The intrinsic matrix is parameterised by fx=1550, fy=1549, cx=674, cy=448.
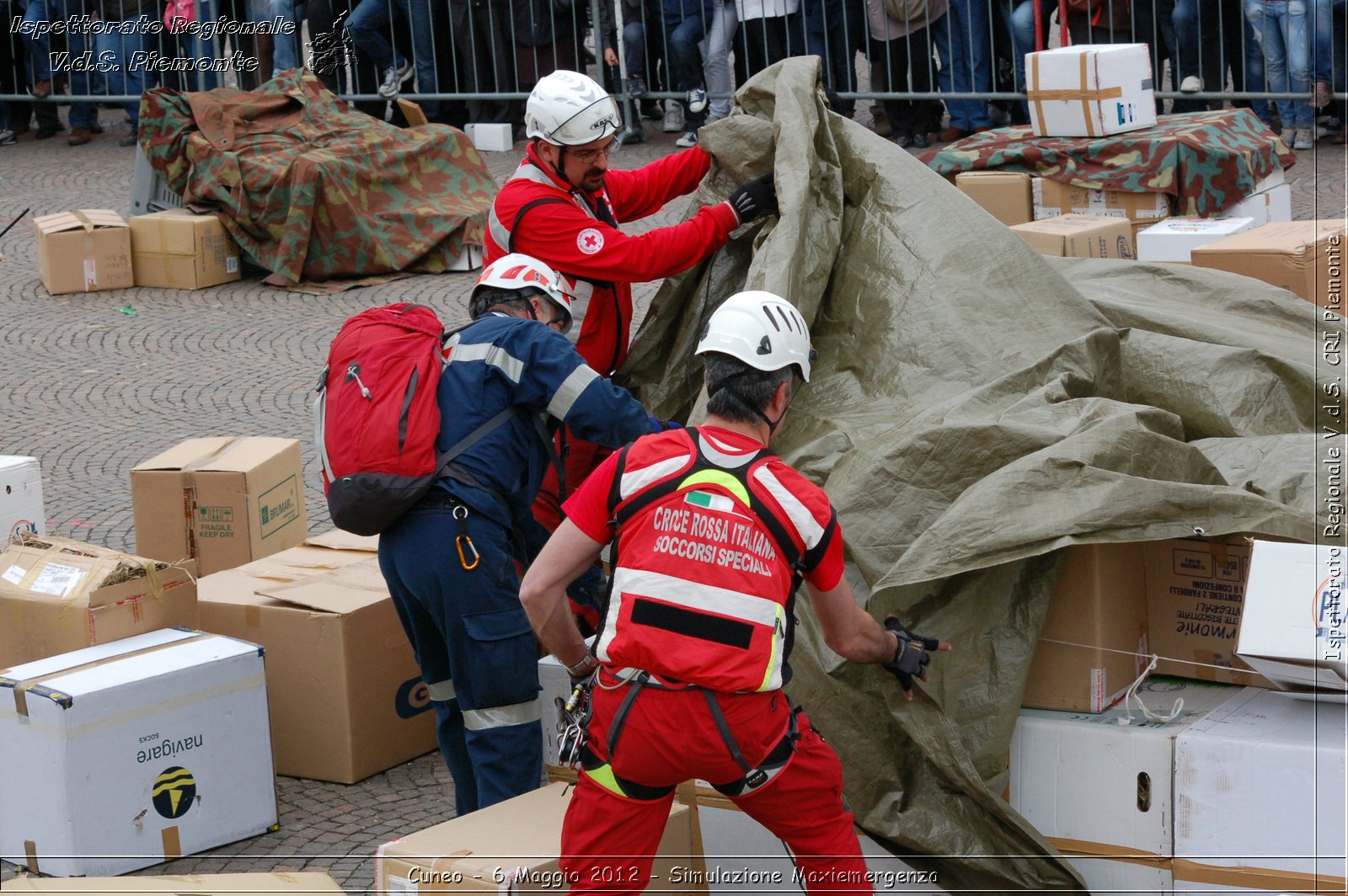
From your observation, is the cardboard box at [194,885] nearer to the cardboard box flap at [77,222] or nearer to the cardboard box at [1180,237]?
the cardboard box at [1180,237]

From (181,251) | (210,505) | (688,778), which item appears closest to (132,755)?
(210,505)

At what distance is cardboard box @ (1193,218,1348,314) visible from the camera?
5.38 m

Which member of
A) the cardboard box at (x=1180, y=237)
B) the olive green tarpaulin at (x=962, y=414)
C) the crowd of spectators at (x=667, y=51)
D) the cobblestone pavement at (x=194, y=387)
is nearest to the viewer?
the olive green tarpaulin at (x=962, y=414)

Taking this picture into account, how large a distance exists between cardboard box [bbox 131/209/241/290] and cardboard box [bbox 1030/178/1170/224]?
16.8 feet

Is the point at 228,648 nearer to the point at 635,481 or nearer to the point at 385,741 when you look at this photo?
the point at 385,741

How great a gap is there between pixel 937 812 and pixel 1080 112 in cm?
535

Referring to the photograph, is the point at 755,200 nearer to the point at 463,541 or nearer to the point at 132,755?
the point at 463,541

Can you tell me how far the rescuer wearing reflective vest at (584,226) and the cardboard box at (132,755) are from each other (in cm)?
102

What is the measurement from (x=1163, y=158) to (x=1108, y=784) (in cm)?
481

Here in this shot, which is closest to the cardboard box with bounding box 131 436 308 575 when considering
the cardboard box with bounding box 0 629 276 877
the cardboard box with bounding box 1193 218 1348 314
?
the cardboard box with bounding box 0 629 276 877

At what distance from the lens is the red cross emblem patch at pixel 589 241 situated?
4477 millimetres

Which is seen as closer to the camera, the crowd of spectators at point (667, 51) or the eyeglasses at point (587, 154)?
the eyeglasses at point (587, 154)

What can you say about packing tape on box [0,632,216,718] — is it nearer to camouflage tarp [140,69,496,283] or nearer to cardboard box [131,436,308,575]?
cardboard box [131,436,308,575]

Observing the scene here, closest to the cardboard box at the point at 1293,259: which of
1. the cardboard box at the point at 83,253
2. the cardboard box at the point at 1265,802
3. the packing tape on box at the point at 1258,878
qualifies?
the cardboard box at the point at 1265,802
